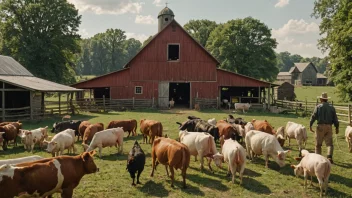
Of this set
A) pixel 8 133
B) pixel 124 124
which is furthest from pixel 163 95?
pixel 8 133

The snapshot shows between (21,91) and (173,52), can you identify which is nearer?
(21,91)

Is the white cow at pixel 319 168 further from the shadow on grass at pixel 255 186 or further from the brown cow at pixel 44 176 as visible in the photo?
the brown cow at pixel 44 176

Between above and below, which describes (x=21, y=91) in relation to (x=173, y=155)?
above

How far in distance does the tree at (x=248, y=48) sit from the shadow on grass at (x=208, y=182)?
1494 inches

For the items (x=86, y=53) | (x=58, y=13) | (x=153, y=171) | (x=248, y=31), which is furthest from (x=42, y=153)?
(x=86, y=53)

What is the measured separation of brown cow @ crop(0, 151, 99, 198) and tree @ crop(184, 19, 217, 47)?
57907 mm

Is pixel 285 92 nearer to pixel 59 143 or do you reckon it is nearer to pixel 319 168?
pixel 319 168

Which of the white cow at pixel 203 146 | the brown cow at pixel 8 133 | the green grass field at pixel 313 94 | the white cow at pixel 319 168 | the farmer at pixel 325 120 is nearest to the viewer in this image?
the white cow at pixel 319 168

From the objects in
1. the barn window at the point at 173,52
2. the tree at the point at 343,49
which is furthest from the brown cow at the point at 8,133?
the tree at the point at 343,49

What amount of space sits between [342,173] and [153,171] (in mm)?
6362

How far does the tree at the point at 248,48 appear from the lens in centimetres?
4541

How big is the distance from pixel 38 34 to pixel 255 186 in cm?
3810

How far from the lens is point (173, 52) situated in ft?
108

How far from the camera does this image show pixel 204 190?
794cm
